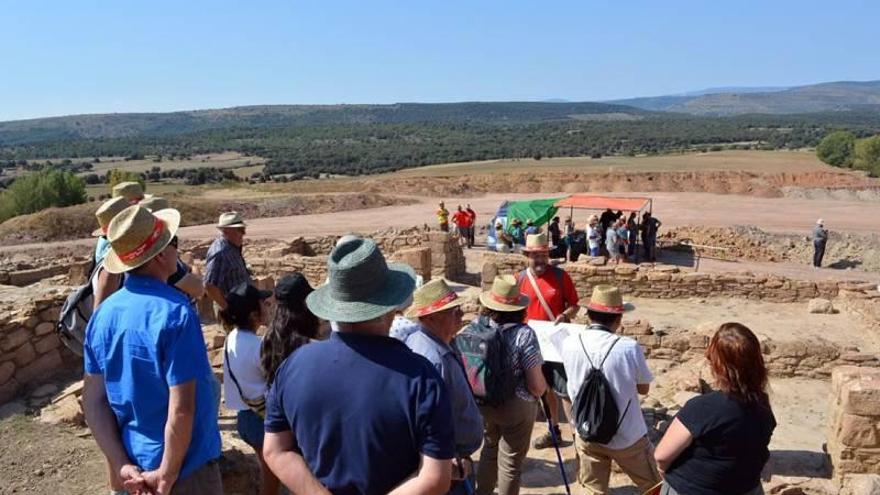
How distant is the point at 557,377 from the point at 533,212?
50.3ft

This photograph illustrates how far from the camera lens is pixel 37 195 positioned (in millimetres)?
36469

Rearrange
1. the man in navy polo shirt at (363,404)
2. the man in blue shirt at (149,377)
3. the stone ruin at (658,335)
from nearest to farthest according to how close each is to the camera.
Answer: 1. the man in navy polo shirt at (363,404)
2. the man in blue shirt at (149,377)
3. the stone ruin at (658,335)

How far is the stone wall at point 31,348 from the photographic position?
7355 mm

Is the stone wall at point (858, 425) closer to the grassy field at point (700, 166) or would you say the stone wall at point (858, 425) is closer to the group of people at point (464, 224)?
the group of people at point (464, 224)

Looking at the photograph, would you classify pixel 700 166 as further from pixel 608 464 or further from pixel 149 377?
pixel 149 377

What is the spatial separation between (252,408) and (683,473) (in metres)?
2.82

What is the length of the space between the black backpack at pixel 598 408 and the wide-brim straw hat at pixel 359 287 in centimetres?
204

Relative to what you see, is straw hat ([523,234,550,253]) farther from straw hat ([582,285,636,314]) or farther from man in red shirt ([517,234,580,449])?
straw hat ([582,285,636,314])

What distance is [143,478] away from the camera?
3.33 metres

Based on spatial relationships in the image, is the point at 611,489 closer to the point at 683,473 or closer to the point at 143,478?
the point at 683,473

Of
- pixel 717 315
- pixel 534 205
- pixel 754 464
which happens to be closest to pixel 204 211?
pixel 534 205

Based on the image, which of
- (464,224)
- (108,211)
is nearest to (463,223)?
(464,224)

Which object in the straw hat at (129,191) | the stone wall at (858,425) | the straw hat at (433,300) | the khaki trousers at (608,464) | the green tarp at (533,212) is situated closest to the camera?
the straw hat at (433,300)

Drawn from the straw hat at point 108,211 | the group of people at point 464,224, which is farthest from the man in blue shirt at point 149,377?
the group of people at point 464,224
